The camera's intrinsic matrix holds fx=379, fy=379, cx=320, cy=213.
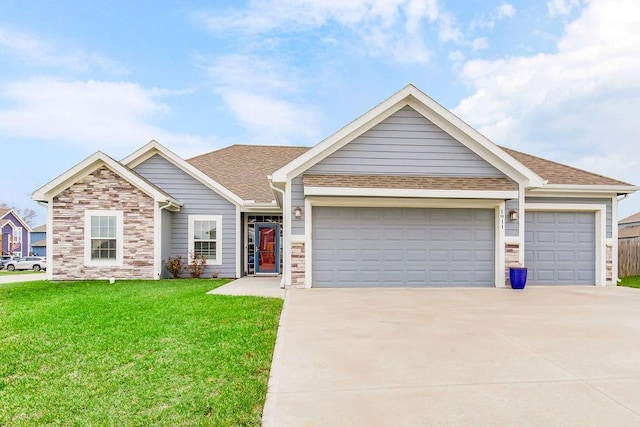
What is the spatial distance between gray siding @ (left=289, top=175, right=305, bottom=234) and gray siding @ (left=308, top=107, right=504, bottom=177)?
1451mm

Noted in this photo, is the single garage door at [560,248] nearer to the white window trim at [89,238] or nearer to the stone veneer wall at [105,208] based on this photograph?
the stone veneer wall at [105,208]

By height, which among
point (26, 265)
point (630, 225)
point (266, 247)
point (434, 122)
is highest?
point (434, 122)

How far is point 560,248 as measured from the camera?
37.9 feet

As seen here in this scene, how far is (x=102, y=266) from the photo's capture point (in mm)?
12547

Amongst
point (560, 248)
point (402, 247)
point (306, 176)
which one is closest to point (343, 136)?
point (306, 176)

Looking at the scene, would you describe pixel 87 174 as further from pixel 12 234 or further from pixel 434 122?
pixel 12 234

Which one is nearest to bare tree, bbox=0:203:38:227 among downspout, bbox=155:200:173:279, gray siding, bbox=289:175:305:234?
downspout, bbox=155:200:173:279

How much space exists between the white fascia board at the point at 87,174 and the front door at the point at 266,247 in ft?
12.6

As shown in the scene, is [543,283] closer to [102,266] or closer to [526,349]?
[526,349]

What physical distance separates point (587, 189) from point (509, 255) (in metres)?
3.30

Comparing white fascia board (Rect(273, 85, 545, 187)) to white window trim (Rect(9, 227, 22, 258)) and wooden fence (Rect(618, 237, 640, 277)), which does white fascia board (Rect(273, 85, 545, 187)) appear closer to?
wooden fence (Rect(618, 237, 640, 277))

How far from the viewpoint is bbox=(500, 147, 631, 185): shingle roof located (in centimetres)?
1146

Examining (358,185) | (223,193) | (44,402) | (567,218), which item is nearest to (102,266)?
(223,193)

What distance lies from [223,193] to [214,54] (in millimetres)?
6800
